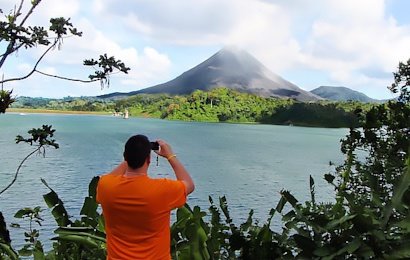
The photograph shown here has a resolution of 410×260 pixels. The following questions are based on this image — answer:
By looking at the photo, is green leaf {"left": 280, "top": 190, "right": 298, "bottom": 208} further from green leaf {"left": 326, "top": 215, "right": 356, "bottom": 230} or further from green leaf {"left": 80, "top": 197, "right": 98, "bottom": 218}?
green leaf {"left": 80, "top": 197, "right": 98, "bottom": 218}

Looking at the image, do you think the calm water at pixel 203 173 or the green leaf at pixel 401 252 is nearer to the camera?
the green leaf at pixel 401 252

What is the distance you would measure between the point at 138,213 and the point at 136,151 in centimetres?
25

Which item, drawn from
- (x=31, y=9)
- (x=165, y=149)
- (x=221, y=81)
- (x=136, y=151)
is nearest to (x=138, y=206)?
(x=136, y=151)

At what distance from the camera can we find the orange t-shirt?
2.00 meters

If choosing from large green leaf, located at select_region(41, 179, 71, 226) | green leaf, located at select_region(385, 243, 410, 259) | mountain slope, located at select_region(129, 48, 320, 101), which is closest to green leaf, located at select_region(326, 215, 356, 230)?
green leaf, located at select_region(385, 243, 410, 259)

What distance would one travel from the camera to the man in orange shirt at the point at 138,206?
2.00 m

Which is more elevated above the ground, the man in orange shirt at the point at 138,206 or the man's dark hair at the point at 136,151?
the man's dark hair at the point at 136,151

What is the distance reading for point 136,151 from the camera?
206 cm

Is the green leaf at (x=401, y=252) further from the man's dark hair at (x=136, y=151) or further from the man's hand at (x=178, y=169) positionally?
the man's dark hair at (x=136, y=151)

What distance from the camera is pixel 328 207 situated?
2527 millimetres

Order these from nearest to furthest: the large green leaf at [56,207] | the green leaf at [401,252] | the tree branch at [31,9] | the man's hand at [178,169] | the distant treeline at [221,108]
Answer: the green leaf at [401,252] → the man's hand at [178,169] → the large green leaf at [56,207] → the tree branch at [31,9] → the distant treeline at [221,108]

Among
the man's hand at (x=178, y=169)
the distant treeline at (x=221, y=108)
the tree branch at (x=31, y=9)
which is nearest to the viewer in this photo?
the man's hand at (x=178, y=169)

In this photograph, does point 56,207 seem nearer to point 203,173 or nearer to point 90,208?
point 90,208

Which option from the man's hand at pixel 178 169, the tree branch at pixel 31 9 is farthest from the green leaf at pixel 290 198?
the tree branch at pixel 31 9
